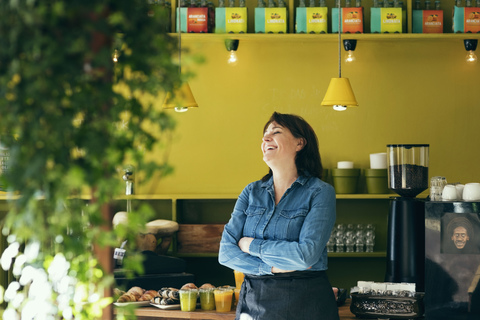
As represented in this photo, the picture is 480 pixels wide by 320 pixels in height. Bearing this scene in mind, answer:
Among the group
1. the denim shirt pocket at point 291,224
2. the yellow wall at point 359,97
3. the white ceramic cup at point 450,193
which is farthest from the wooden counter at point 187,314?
the yellow wall at point 359,97

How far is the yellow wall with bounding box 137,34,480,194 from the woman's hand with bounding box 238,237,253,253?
210 centimetres

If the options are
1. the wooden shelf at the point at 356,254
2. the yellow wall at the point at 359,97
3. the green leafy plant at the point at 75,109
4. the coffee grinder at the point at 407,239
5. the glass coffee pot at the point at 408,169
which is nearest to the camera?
the green leafy plant at the point at 75,109

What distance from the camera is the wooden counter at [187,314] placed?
279 cm

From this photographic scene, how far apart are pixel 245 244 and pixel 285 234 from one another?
6.5 inches

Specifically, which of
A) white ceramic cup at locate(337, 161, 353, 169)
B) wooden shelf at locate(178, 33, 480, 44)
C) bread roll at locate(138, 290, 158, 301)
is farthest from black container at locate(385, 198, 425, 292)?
wooden shelf at locate(178, 33, 480, 44)

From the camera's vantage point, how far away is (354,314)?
2.79m

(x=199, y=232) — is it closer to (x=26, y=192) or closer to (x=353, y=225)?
(x=353, y=225)

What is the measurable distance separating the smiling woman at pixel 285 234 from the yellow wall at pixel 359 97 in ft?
6.54

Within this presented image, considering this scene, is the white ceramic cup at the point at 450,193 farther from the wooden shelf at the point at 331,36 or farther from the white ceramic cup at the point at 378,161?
the wooden shelf at the point at 331,36

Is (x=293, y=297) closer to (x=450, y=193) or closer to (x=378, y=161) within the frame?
(x=450, y=193)

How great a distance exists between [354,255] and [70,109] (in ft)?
11.3

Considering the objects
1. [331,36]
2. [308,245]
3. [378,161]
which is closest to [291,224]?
[308,245]

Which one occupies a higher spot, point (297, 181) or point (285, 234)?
point (297, 181)

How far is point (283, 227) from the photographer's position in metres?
2.39
